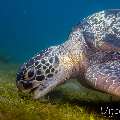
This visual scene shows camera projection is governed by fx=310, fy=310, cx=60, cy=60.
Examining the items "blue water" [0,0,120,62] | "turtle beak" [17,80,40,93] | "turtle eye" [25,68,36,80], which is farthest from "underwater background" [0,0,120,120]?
"turtle eye" [25,68,36,80]

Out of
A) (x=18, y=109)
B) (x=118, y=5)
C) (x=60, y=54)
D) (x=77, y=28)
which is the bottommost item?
(x=18, y=109)

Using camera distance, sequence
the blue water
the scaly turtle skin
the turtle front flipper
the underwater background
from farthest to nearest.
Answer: the blue water < the scaly turtle skin < the turtle front flipper < the underwater background

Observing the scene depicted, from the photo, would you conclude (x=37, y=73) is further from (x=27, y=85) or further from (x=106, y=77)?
(x=106, y=77)

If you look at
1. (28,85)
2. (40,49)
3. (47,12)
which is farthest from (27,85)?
(47,12)

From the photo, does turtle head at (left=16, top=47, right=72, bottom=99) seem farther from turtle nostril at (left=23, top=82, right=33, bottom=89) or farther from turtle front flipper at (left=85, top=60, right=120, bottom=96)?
turtle front flipper at (left=85, top=60, right=120, bottom=96)

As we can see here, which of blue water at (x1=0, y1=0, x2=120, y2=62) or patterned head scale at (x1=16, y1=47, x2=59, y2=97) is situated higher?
blue water at (x1=0, y1=0, x2=120, y2=62)

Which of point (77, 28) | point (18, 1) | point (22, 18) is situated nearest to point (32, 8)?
point (18, 1)

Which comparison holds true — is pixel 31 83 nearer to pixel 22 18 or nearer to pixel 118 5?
pixel 118 5

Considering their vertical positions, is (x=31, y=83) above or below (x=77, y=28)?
below
